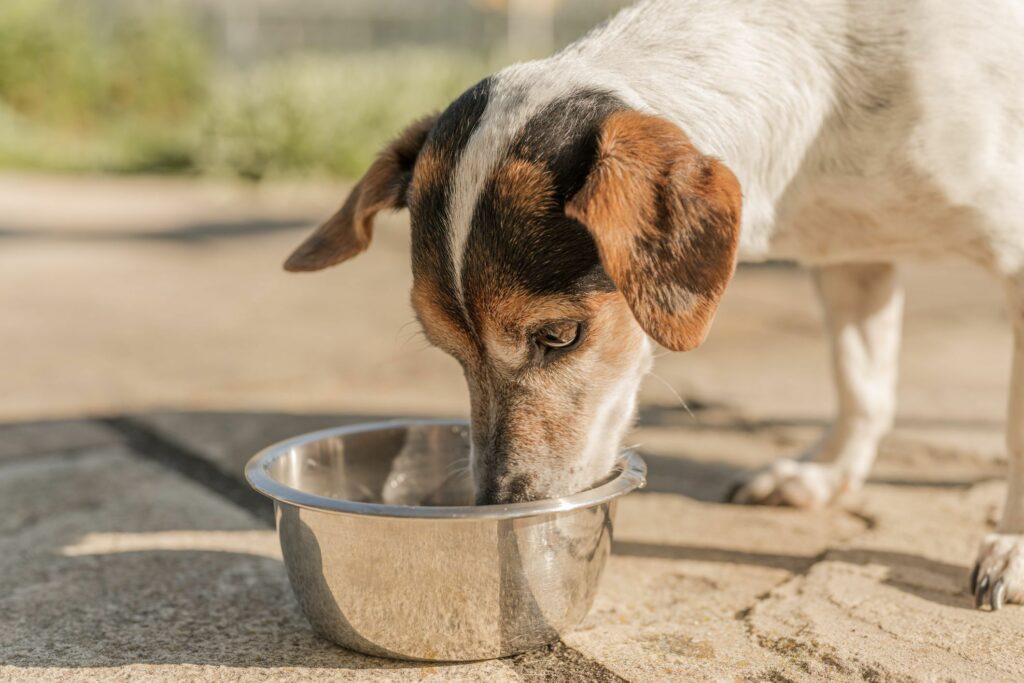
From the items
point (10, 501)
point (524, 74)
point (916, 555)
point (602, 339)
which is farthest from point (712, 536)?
point (10, 501)

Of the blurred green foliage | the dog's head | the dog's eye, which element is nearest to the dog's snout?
the dog's head

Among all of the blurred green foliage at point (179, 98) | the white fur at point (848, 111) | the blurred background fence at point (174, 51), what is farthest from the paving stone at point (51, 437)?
the blurred background fence at point (174, 51)

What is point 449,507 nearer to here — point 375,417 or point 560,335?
point 560,335

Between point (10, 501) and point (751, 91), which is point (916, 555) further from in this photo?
point (10, 501)

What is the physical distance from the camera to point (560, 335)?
8.16 feet

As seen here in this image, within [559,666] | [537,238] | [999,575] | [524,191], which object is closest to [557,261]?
[537,238]

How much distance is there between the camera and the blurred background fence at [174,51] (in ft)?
49.0

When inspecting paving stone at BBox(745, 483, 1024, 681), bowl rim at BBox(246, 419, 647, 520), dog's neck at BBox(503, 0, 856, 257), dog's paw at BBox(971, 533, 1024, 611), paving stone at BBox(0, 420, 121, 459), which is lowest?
paving stone at BBox(745, 483, 1024, 681)

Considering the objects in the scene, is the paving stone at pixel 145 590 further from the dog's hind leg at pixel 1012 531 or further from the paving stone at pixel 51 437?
the dog's hind leg at pixel 1012 531

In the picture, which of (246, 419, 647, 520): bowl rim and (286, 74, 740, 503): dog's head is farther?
(286, 74, 740, 503): dog's head

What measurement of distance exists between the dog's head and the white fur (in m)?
0.07

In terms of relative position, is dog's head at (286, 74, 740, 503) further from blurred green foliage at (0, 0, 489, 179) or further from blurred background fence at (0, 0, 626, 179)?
blurred background fence at (0, 0, 626, 179)

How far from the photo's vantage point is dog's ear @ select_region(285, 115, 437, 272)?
2.88 m

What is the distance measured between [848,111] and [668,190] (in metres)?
0.73
